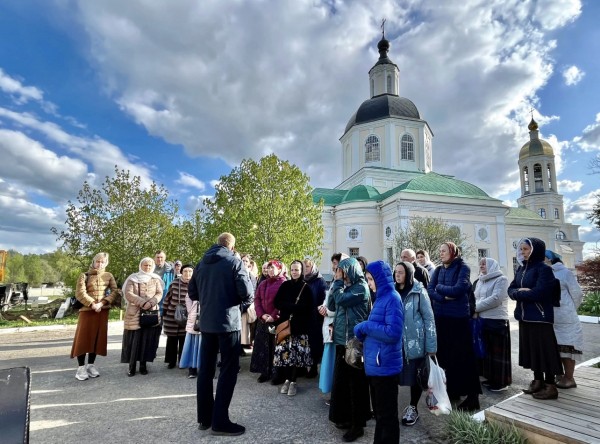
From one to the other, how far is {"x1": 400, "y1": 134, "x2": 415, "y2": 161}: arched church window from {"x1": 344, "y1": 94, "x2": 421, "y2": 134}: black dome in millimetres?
2344

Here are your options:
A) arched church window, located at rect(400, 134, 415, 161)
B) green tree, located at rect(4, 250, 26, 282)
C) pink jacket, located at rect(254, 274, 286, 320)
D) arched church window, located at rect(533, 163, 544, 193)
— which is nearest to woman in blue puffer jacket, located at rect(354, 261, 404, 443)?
pink jacket, located at rect(254, 274, 286, 320)

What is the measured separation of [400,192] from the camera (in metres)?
28.5

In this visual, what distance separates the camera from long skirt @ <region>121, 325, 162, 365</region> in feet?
18.9

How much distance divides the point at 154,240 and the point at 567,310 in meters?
15.4

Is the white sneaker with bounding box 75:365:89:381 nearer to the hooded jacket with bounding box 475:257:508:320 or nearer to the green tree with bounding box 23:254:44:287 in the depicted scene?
the hooded jacket with bounding box 475:257:508:320

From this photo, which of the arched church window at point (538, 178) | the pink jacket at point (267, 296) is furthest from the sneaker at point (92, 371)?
the arched church window at point (538, 178)

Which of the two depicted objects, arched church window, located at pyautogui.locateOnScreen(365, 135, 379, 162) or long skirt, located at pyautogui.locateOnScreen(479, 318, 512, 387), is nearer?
long skirt, located at pyautogui.locateOnScreen(479, 318, 512, 387)

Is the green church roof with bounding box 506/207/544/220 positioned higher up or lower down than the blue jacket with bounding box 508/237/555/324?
higher up

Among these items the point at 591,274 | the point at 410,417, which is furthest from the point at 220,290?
the point at 591,274

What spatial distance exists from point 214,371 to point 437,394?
2480mm

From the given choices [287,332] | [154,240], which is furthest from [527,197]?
[287,332]

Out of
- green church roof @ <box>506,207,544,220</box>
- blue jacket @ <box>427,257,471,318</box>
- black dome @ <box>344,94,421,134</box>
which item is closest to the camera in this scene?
blue jacket @ <box>427,257,471,318</box>

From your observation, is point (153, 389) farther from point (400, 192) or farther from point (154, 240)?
point (400, 192)

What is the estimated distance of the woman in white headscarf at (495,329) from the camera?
16.3ft
